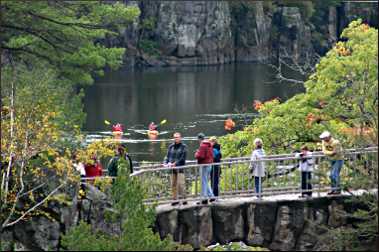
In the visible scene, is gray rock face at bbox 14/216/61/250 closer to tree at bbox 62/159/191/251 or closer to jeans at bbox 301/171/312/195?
tree at bbox 62/159/191/251

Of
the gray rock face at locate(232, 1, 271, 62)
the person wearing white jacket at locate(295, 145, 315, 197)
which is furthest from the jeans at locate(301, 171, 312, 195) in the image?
the gray rock face at locate(232, 1, 271, 62)

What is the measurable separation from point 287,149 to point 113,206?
9451 mm

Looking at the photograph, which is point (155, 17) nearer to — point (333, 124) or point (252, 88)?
point (252, 88)

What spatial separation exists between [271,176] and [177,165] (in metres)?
2.19

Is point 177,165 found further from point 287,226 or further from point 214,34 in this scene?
point 214,34

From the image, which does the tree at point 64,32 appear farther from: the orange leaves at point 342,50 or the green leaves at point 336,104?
the orange leaves at point 342,50

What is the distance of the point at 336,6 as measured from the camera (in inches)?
4796

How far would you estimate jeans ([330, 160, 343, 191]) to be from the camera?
2064cm

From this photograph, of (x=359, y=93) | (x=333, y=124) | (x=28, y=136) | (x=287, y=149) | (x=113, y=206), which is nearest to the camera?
(x=113, y=206)

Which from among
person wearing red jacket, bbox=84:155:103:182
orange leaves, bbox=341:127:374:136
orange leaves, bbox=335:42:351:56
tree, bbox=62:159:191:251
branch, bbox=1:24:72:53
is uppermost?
branch, bbox=1:24:72:53

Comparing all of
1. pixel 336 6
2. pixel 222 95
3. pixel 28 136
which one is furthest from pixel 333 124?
pixel 336 6

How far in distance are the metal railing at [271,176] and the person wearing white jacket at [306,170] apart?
3.4 inches

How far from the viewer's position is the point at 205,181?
20516mm

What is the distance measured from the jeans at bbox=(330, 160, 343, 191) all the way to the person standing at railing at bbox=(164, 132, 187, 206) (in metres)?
3.01
